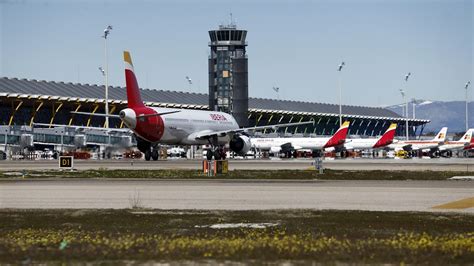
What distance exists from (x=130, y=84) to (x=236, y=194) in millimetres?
55454

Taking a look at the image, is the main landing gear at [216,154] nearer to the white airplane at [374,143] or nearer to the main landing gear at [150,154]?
the main landing gear at [150,154]

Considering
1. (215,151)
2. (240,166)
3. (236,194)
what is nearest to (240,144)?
(215,151)

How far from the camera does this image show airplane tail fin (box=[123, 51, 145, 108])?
Answer: 93375 millimetres

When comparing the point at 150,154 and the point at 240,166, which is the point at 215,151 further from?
the point at 240,166

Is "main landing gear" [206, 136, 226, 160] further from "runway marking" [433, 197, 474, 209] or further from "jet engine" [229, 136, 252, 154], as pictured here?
"runway marking" [433, 197, 474, 209]

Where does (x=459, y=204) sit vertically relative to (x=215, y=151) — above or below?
below

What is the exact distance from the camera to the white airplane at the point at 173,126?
91.1 metres

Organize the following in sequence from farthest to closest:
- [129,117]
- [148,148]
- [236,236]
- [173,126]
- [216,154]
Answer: [216,154] → [148,148] → [173,126] → [129,117] → [236,236]

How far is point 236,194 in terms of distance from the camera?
40.1m

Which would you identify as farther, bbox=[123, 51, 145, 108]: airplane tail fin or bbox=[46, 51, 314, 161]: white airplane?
bbox=[123, 51, 145, 108]: airplane tail fin

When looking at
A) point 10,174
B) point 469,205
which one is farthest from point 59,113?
point 469,205

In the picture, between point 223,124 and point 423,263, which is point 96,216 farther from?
point 223,124

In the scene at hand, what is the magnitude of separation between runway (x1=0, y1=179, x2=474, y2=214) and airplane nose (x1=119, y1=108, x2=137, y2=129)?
1432 inches

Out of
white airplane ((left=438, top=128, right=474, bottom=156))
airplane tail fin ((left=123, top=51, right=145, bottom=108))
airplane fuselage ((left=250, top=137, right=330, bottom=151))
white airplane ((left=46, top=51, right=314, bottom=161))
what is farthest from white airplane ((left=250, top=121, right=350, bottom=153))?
airplane tail fin ((left=123, top=51, right=145, bottom=108))
